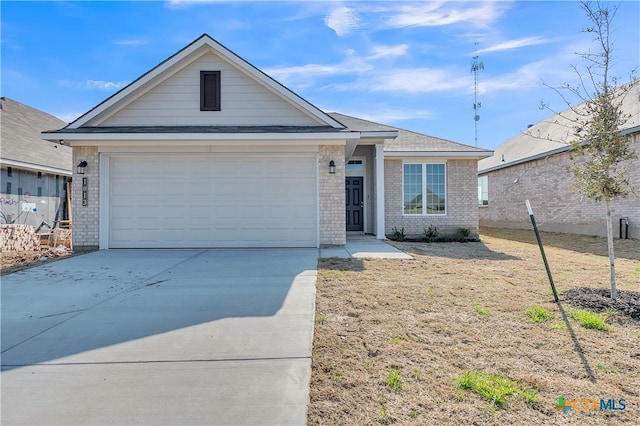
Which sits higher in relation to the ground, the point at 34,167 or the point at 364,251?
the point at 34,167

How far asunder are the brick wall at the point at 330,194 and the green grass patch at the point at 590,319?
623 cm

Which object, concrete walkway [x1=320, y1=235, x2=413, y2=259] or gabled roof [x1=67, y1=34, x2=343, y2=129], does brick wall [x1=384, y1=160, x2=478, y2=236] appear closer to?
concrete walkway [x1=320, y1=235, x2=413, y2=259]

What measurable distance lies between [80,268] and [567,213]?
59.1ft

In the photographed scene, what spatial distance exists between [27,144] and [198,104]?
30.1 ft

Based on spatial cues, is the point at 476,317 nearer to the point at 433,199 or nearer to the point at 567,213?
the point at 433,199

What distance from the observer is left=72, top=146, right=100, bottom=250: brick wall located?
9727 millimetres

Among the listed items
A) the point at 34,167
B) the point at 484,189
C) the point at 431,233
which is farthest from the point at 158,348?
the point at 484,189

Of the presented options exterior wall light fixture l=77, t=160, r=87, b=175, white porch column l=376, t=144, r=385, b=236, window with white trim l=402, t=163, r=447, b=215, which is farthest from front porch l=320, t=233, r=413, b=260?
exterior wall light fixture l=77, t=160, r=87, b=175

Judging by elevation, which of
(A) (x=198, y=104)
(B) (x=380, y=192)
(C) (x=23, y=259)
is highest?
(A) (x=198, y=104)

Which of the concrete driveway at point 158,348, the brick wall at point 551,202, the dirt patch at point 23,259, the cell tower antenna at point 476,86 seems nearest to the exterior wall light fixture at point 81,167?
the dirt patch at point 23,259

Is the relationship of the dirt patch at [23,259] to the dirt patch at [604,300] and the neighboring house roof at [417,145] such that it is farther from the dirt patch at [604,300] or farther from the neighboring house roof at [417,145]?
the dirt patch at [604,300]

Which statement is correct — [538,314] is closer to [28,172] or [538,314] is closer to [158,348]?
[158,348]

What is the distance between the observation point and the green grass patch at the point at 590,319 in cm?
400

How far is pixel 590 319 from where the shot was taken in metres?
4.12
